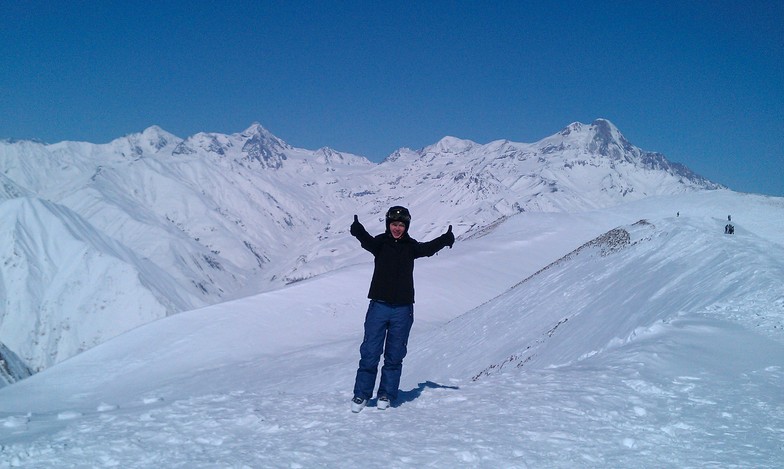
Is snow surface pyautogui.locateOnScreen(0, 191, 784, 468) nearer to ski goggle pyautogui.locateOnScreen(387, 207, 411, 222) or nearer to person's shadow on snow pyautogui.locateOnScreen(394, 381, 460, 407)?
person's shadow on snow pyautogui.locateOnScreen(394, 381, 460, 407)

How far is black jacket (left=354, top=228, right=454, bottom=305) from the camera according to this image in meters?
8.57

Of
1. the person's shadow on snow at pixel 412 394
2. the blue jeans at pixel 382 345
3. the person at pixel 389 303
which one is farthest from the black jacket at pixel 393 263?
the person's shadow on snow at pixel 412 394

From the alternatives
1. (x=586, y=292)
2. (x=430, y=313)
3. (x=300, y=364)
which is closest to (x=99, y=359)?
(x=300, y=364)

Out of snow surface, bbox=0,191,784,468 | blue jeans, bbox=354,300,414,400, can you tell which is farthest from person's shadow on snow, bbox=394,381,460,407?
blue jeans, bbox=354,300,414,400

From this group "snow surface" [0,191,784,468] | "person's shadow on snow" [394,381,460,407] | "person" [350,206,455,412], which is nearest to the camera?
"snow surface" [0,191,784,468]

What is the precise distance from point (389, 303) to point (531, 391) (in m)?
2.46

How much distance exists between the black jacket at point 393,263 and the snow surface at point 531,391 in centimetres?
168

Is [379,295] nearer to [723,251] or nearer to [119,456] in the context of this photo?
[119,456]

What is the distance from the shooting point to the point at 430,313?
112 feet

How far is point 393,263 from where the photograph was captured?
8.67 m

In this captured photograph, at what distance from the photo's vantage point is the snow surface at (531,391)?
246 inches

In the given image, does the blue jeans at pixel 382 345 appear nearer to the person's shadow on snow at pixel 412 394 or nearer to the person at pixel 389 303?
the person at pixel 389 303

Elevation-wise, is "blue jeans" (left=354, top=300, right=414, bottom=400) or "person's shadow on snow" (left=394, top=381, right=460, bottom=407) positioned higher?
"blue jeans" (left=354, top=300, right=414, bottom=400)

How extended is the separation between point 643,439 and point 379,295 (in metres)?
3.96
